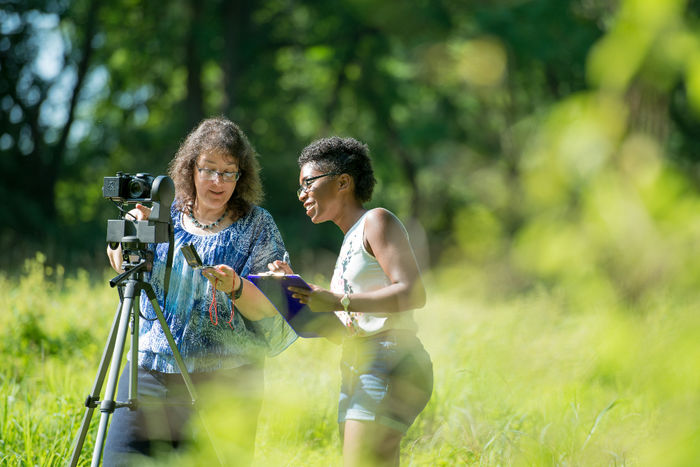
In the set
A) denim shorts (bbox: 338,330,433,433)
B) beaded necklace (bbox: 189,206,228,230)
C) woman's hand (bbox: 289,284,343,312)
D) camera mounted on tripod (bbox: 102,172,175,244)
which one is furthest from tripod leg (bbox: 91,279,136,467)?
denim shorts (bbox: 338,330,433,433)

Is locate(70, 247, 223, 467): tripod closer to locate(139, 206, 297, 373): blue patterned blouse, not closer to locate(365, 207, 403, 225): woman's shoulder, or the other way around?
locate(139, 206, 297, 373): blue patterned blouse

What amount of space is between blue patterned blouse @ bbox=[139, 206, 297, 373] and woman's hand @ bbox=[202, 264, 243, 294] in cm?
22

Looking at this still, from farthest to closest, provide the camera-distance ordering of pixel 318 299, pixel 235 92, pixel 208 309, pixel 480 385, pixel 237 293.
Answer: pixel 235 92 < pixel 480 385 < pixel 208 309 < pixel 237 293 < pixel 318 299

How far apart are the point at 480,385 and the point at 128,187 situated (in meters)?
2.43

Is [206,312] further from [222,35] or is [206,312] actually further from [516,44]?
[222,35]

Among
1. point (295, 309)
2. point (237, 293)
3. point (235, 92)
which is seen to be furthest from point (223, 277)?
point (235, 92)

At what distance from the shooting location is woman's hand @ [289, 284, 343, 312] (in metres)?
2.12

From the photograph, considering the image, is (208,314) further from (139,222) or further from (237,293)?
(139,222)

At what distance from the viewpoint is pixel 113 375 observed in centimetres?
236

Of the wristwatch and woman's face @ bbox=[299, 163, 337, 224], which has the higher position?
woman's face @ bbox=[299, 163, 337, 224]

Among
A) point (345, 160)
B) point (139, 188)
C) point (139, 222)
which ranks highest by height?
point (345, 160)

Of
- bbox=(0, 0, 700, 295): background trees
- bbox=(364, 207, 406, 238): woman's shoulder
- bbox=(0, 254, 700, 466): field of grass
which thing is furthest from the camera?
bbox=(0, 0, 700, 295): background trees

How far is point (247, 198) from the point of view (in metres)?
2.83

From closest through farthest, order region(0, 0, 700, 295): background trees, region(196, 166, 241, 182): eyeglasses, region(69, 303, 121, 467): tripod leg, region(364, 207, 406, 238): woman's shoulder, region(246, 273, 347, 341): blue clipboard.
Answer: region(246, 273, 347, 341): blue clipboard < region(364, 207, 406, 238): woman's shoulder < region(69, 303, 121, 467): tripod leg < region(196, 166, 241, 182): eyeglasses < region(0, 0, 700, 295): background trees
